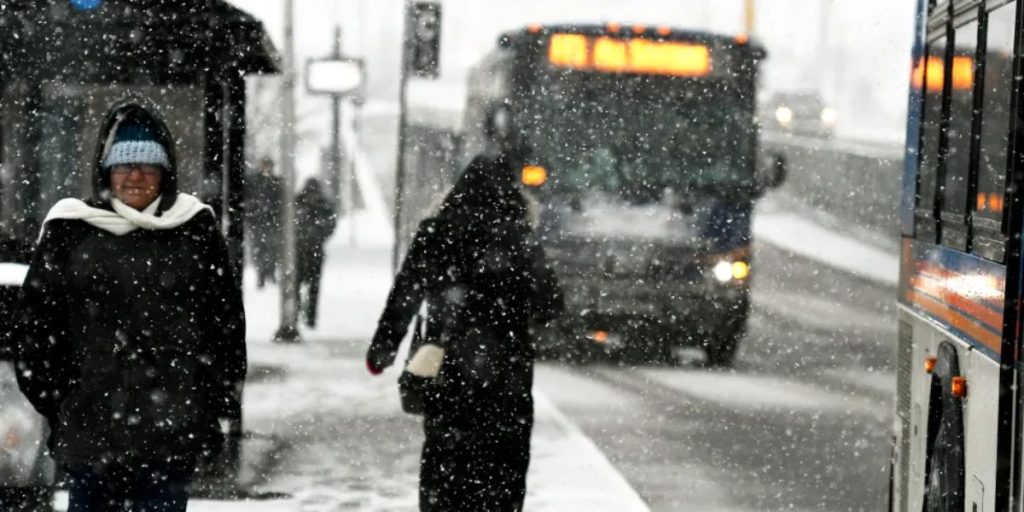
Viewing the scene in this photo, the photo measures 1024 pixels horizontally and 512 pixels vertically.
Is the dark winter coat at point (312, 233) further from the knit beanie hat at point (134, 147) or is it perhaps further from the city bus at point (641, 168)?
the knit beanie hat at point (134, 147)

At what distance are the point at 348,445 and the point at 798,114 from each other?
149 feet

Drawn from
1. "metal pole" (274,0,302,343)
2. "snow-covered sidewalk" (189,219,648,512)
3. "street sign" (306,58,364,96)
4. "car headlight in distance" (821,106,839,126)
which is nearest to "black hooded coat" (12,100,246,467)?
"snow-covered sidewalk" (189,219,648,512)

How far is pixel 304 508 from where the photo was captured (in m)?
7.97

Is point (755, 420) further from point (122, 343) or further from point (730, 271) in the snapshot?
point (122, 343)

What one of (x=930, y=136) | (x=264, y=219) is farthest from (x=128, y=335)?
(x=264, y=219)

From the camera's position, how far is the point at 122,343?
15.2 feet

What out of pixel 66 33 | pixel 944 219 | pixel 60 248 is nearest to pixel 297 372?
pixel 66 33

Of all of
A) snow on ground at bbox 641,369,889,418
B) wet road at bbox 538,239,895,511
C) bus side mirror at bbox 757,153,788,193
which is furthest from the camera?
bus side mirror at bbox 757,153,788,193

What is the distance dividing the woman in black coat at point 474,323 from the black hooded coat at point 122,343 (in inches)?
45.4

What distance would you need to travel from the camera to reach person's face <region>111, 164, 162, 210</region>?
15.5 feet

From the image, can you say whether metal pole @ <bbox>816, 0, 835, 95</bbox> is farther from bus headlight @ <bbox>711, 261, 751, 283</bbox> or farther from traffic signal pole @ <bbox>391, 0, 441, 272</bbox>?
bus headlight @ <bbox>711, 261, 751, 283</bbox>

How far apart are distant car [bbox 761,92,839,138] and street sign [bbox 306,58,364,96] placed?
36857mm

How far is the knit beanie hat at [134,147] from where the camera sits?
15.5 ft

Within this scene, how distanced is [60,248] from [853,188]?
34.6 meters
